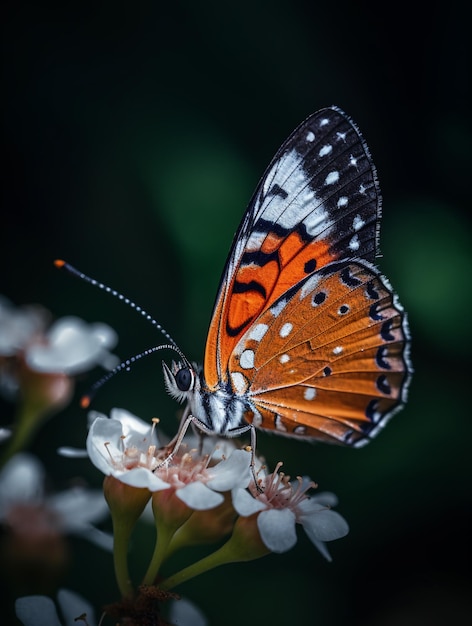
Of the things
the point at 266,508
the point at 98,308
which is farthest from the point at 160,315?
the point at 266,508

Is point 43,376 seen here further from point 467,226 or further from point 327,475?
A: point 467,226

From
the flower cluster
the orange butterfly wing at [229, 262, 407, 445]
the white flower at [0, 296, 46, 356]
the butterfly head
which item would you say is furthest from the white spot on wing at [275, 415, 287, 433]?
the white flower at [0, 296, 46, 356]

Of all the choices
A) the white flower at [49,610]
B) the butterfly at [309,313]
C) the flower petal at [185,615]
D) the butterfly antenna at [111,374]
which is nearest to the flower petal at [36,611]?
the white flower at [49,610]

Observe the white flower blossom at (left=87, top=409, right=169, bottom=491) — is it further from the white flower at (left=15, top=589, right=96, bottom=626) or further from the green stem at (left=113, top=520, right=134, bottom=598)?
the white flower at (left=15, top=589, right=96, bottom=626)

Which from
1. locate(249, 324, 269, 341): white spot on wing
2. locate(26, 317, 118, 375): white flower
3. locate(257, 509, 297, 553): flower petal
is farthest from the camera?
locate(26, 317, 118, 375): white flower

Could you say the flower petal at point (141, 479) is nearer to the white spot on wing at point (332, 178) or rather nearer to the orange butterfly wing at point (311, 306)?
the orange butterfly wing at point (311, 306)

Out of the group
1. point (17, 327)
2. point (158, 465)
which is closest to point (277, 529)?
point (158, 465)

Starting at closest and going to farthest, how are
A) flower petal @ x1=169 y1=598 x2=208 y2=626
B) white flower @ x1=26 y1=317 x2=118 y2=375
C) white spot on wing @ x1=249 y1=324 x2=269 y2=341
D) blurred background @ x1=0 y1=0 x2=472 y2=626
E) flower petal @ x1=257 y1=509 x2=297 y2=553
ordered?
1. flower petal @ x1=257 y1=509 x2=297 y2=553
2. flower petal @ x1=169 y1=598 x2=208 y2=626
3. white spot on wing @ x1=249 y1=324 x2=269 y2=341
4. white flower @ x1=26 y1=317 x2=118 y2=375
5. blurred background @ x1=0 y1=0 x2=472 y2=626
